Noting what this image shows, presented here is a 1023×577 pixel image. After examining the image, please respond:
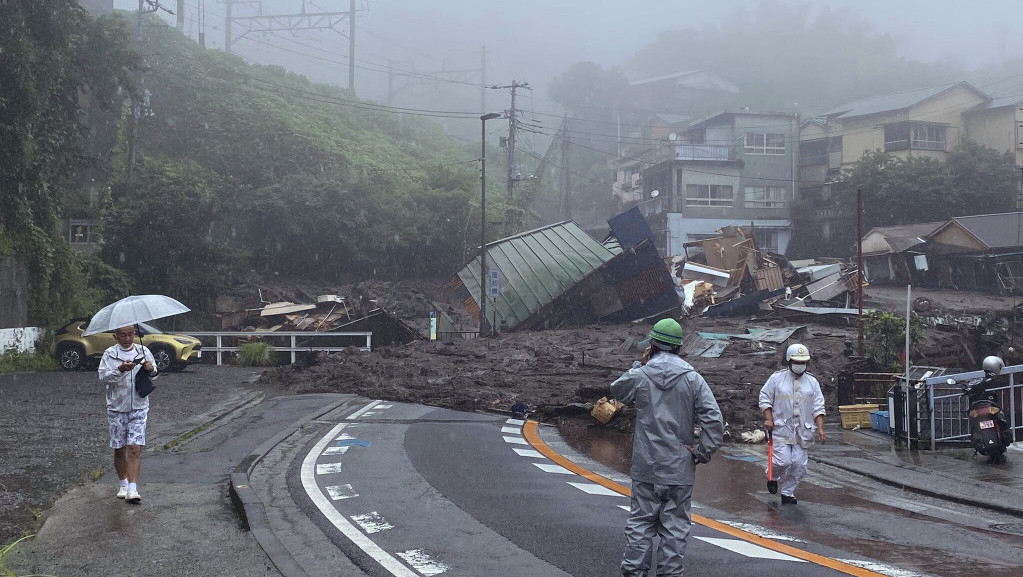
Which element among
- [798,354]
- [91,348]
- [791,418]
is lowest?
[91,348]

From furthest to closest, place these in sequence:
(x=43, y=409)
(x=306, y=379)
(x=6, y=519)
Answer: (x=306, y=379) < (x=43, y=409) < (x=6, y=519)

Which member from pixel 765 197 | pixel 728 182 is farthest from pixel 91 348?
pixel 765 197

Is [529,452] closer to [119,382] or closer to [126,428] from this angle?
[126,428]

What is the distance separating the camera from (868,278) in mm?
47719

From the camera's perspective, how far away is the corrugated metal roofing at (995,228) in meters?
42.7

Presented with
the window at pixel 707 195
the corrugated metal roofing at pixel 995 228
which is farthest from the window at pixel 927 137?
the corrugated metal roofing at pixel 995 228

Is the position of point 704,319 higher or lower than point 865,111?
lower

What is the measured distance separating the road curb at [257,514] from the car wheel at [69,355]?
15.1m

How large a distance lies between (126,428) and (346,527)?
7.90ft

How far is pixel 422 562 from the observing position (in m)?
5.84

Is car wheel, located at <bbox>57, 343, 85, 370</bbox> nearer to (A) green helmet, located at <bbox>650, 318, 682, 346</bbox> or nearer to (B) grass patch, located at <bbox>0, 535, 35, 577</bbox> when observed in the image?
(B) grass patch, located at <bbox>0, 535, 35, 577</bbox>

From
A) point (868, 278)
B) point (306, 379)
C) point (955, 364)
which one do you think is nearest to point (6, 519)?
point (306, 379)

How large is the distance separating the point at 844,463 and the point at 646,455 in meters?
6.82

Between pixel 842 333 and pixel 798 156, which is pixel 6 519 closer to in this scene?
pixel 842 333
